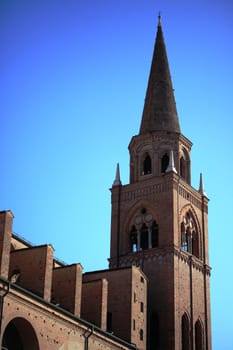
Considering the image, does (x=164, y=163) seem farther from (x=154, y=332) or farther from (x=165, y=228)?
(x=154, y=332)

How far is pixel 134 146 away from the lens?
52.3 m

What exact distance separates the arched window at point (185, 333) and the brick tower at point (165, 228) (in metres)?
0.01

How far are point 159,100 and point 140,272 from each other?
1540cm

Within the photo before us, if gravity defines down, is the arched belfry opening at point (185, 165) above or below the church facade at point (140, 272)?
above

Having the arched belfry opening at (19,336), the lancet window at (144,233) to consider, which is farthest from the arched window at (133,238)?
the arched belfry opening at (19,336)

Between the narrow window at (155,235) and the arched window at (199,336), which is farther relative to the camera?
the narrow window at (155,235)

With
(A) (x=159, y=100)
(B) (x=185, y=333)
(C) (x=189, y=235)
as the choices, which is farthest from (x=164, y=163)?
(B) (x=185, y=333)

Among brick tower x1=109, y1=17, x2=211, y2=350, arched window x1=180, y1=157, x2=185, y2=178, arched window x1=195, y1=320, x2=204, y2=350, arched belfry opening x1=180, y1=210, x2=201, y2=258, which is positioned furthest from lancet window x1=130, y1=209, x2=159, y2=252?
arched window x1=195, y1=320, x2=204, y2=350

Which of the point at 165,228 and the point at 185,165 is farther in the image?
the point at 185,165

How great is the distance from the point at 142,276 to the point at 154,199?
7232mm

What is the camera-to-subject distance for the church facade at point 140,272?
3275 centimetres

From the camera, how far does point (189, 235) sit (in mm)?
49625

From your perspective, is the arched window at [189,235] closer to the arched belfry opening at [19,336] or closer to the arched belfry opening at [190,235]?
the arched belfry opening at [190,235]

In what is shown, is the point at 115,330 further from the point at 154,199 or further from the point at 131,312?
the point at 154,199
